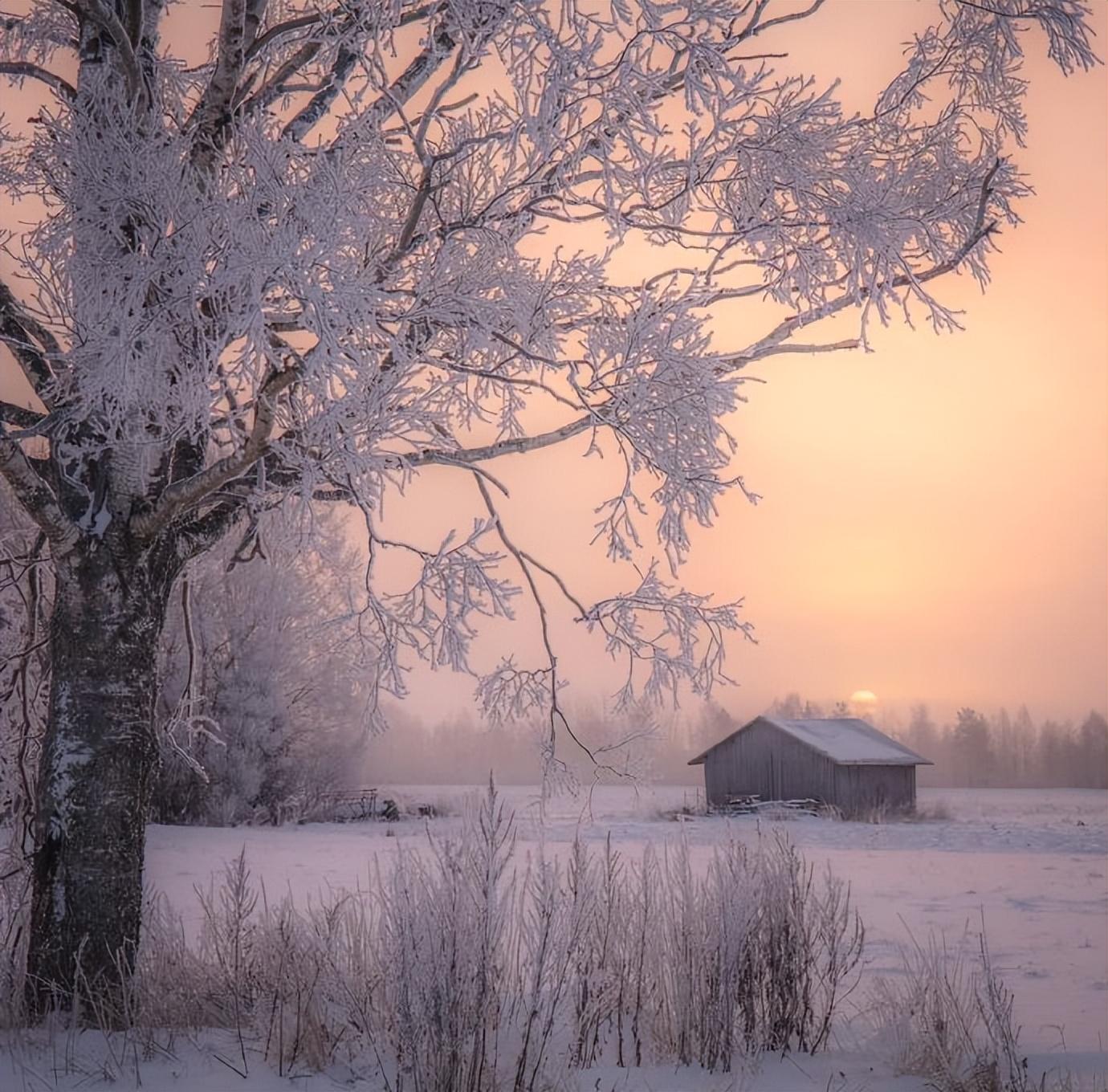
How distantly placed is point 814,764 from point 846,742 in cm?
138

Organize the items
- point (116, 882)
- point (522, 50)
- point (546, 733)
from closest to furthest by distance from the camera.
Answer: point (522, 50), point (116, 882), point (546, 733)

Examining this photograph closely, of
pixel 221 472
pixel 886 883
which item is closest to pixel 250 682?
pixel 886 883

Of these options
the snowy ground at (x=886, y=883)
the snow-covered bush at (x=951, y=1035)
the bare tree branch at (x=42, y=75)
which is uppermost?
the bare tree branch at (x=42, y=75)

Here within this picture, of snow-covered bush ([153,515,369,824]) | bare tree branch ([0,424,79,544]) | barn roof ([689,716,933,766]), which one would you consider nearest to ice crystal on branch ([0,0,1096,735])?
bare tree branch ([0,424,79,544])

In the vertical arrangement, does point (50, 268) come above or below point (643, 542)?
above

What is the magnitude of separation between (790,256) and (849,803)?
2443cm

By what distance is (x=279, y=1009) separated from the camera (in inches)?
203

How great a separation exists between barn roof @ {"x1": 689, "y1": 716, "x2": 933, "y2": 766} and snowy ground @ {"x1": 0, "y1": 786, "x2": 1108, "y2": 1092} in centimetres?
184

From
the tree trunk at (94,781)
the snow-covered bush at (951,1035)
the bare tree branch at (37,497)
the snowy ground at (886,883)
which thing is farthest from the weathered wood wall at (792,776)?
the bare tree branch at (37,497)

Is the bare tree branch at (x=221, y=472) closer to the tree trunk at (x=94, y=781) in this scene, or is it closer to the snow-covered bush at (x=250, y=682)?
the tree trunk at (x=94, y=781)

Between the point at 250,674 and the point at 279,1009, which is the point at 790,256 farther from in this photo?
the point at 250,674

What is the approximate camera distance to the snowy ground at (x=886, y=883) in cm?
524

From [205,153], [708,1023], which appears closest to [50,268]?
[205,153]

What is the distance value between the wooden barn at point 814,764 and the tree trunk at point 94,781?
80.9ft
